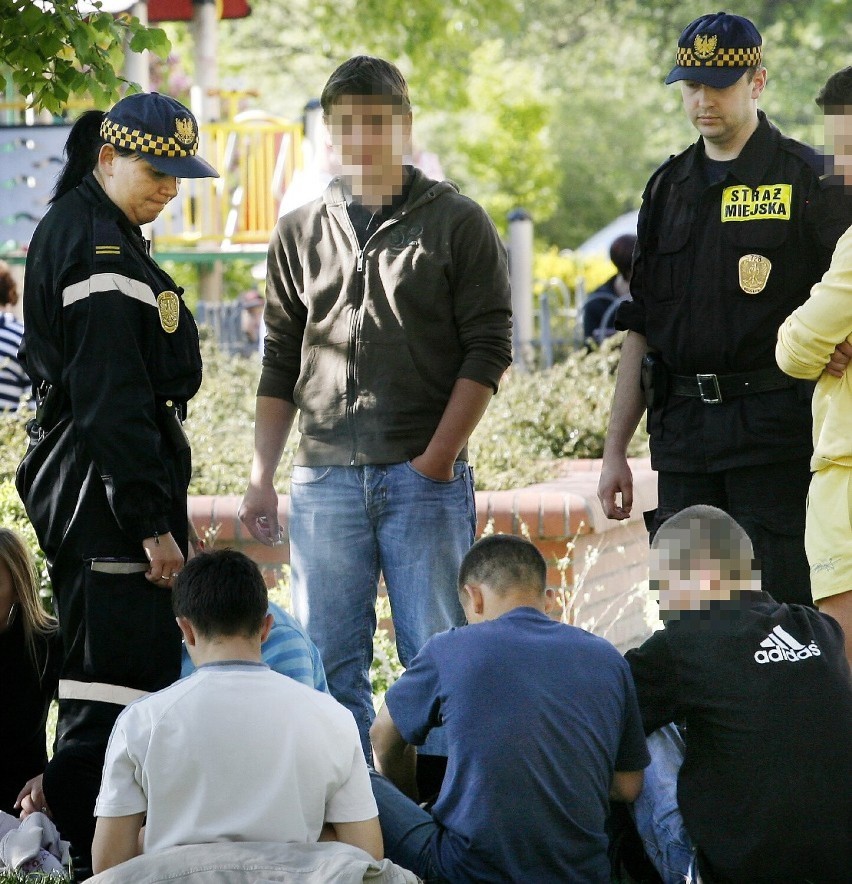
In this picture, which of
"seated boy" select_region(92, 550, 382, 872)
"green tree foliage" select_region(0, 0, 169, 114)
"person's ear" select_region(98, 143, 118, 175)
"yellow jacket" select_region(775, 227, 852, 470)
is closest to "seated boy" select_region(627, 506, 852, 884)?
"yellow jacket" select_region(775, 227, 852, 470)

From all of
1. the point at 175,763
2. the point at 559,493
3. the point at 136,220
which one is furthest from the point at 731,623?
→ the point at 559,493

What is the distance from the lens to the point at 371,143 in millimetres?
3863

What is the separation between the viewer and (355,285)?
13.0ft

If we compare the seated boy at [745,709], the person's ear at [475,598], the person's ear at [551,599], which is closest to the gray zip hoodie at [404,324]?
the person's ear at [475,598]

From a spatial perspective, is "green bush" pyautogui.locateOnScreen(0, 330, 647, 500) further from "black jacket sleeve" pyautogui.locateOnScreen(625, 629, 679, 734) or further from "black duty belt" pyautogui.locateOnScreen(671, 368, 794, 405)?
"black jacket sleeve" pyautogui.locateOnScreen(625, 629, 679, 734)

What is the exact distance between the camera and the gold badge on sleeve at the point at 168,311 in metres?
3.58

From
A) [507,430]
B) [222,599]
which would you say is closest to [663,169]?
[222,599]

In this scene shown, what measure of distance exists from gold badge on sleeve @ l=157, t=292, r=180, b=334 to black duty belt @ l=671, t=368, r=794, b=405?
143 cm

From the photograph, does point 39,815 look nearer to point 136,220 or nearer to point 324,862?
point 324,862

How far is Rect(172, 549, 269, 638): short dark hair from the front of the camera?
10.1 ft

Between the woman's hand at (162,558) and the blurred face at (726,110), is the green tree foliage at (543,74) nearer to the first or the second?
the blurred face at (726,110)

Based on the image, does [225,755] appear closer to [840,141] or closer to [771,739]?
[771,739]

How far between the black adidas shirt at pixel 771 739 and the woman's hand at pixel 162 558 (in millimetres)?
1201

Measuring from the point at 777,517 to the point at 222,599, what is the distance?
1623 millimetres
